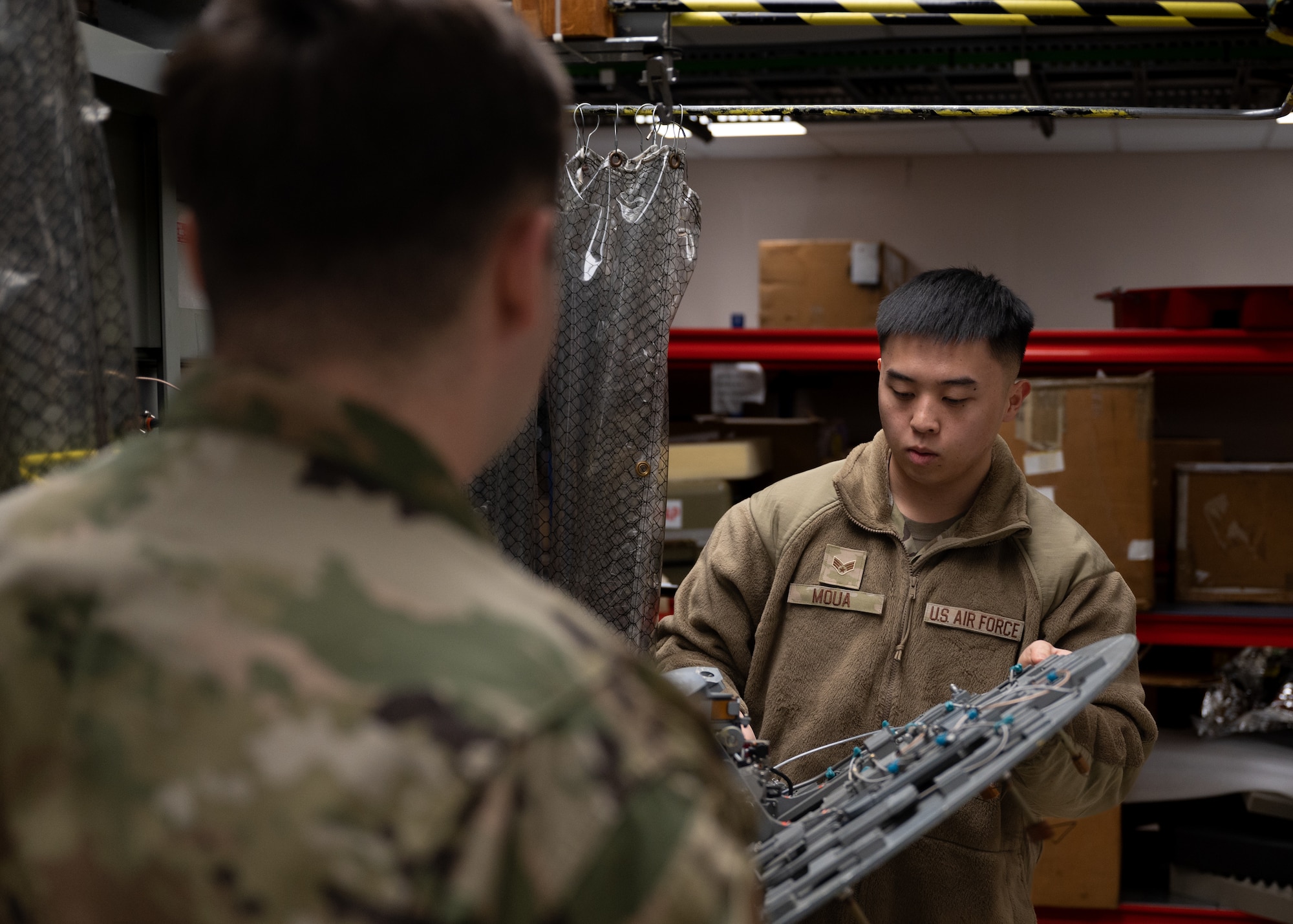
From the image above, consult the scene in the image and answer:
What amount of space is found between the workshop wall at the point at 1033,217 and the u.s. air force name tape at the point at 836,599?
3.91 meters

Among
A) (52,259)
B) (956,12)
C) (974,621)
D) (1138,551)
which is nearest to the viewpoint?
(52,259)

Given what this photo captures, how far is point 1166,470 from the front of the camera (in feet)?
10.9

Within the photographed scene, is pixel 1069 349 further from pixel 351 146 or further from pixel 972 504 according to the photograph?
pixel 351 146

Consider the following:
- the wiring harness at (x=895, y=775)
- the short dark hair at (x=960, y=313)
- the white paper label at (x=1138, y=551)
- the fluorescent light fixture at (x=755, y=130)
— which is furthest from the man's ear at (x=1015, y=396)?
the fluorescent light fixture at (x=755, y=130)

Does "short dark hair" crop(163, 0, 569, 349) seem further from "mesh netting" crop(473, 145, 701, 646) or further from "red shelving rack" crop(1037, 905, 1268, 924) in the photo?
"red shelving rack" crop(1037, 905, 1268, 924)

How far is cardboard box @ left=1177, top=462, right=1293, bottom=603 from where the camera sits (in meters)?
3.04

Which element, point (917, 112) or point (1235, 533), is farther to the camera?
point (1235, 533)

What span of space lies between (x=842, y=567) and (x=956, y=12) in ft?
3.59

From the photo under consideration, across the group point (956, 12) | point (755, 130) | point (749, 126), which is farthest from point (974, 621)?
point (755, 130)

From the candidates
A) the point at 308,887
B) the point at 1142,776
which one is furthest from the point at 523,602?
the point at 1142,776

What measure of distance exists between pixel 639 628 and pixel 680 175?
801 mm

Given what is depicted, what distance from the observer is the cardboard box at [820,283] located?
377 centimetres

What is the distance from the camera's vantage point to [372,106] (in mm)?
497

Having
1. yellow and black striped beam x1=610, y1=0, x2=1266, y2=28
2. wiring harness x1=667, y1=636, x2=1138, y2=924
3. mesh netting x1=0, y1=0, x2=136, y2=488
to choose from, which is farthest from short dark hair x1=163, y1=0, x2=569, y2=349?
yellow and black striped beam x1=610, y1=0, x2=1266, y2=28
